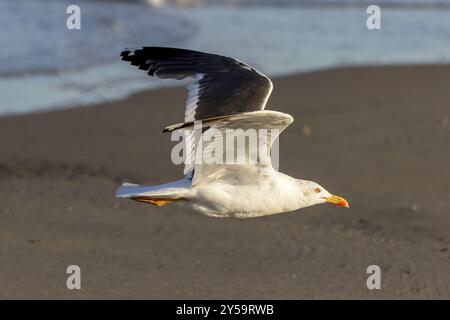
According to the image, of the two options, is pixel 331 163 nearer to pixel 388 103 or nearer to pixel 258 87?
pixel 388 103

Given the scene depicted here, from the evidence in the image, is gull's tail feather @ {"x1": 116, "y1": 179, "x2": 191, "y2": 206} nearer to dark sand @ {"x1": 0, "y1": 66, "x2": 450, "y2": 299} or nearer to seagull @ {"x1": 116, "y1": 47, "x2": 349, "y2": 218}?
seagull @ {"x1": 116, "y1": 47, "x2": 349, "y2": 218}

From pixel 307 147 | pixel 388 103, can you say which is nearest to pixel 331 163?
pixel 307 147

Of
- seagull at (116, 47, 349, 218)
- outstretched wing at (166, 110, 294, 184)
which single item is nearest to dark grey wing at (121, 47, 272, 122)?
seagull at (116, 47, 349, 218)

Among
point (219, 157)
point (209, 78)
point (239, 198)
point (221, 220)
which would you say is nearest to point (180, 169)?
point (221, 220)

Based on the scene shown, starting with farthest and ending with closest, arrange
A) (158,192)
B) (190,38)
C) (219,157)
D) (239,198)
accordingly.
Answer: (190,38), (239,198), (219,157), (158,192)

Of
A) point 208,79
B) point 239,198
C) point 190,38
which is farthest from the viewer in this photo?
point 190,38

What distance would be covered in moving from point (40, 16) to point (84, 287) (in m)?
14.6

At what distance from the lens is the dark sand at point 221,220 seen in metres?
7.74

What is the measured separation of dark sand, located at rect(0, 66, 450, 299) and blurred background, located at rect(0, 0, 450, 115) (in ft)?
5.47

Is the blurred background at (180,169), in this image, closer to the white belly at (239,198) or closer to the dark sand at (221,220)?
the dark sand at (221,220)

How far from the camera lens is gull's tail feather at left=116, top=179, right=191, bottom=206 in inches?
244

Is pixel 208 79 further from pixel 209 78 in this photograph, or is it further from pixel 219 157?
pixel 219 157

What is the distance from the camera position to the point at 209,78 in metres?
6.65

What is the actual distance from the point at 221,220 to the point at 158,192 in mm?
2973
